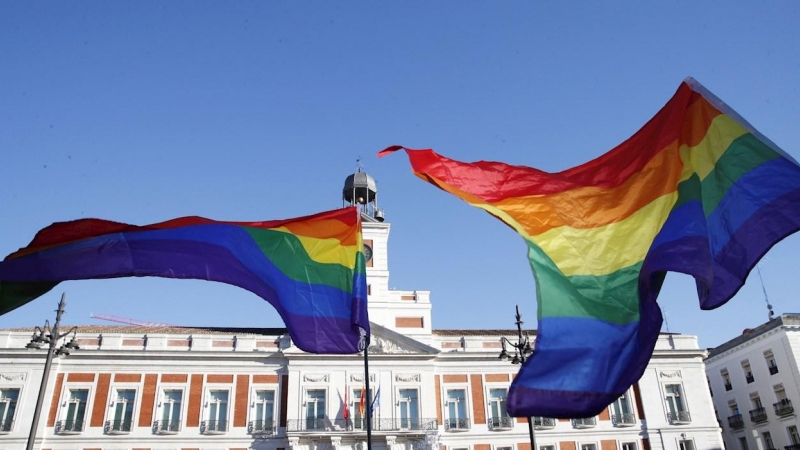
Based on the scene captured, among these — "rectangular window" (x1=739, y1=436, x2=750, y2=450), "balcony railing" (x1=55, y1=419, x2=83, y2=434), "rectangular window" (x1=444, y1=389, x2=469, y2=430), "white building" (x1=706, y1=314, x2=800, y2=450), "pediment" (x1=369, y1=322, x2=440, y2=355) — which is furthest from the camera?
"rectangular window" (x1=739, y1=436, x2=750, y2=450)

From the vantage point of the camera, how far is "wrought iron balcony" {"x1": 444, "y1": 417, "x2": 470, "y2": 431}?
36.5 metres

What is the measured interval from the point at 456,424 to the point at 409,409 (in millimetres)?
2716

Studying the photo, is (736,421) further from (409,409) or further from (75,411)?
(75,411)

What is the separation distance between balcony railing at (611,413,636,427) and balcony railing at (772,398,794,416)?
10.5 m

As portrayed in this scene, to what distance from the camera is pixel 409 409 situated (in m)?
36.5

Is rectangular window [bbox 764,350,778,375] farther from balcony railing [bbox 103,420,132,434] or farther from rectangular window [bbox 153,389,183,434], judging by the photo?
balcony railing [bbox 103,420,132,434]

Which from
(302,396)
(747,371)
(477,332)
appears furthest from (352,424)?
(747,371)

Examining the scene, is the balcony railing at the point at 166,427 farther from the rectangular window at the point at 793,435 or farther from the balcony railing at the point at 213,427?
the rectangular window at the point at 793,435

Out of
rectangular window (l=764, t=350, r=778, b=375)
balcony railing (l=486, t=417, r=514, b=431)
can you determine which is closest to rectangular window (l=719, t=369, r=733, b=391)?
rectangular window (l=764, t=350, r=778, b=375)

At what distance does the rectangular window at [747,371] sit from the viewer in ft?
146

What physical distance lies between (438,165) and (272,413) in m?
28.8

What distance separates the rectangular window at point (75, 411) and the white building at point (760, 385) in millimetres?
40217

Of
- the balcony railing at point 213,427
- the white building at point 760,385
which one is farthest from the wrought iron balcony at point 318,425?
the white building at point 760,385

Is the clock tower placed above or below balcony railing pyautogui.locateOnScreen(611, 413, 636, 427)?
above
